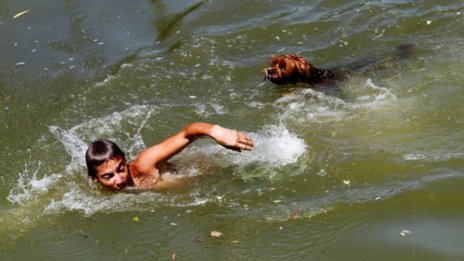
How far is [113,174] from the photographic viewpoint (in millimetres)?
5258

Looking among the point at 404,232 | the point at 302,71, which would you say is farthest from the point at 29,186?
the point at 404,232

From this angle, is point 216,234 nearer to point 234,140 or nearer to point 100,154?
point 234,140

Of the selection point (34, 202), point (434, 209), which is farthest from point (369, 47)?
point (34, 202)

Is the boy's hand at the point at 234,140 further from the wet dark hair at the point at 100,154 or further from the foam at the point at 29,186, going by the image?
the foam at the point at 29,186

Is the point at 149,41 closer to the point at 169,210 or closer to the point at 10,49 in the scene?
the point at 10,49

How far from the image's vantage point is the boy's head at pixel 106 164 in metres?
5.18

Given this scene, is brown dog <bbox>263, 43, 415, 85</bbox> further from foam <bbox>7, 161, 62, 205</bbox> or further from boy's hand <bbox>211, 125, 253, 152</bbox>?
boy's hand <bbox>211, 125, 253, 152</bbox>

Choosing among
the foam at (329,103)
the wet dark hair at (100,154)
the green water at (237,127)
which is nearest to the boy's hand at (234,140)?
the green water at (237,127)

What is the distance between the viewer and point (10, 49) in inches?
361

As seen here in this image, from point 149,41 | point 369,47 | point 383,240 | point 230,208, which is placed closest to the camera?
point 383,240

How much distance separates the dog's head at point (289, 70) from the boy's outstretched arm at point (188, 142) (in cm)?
230

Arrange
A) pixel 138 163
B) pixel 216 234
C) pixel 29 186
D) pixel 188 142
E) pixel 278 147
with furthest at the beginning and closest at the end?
pixel 278 147
pixel 29 186
pixel 138 163
pixel 188 142
pixel 216 234

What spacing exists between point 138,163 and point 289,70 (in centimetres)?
242

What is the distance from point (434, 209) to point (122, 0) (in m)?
7.12
